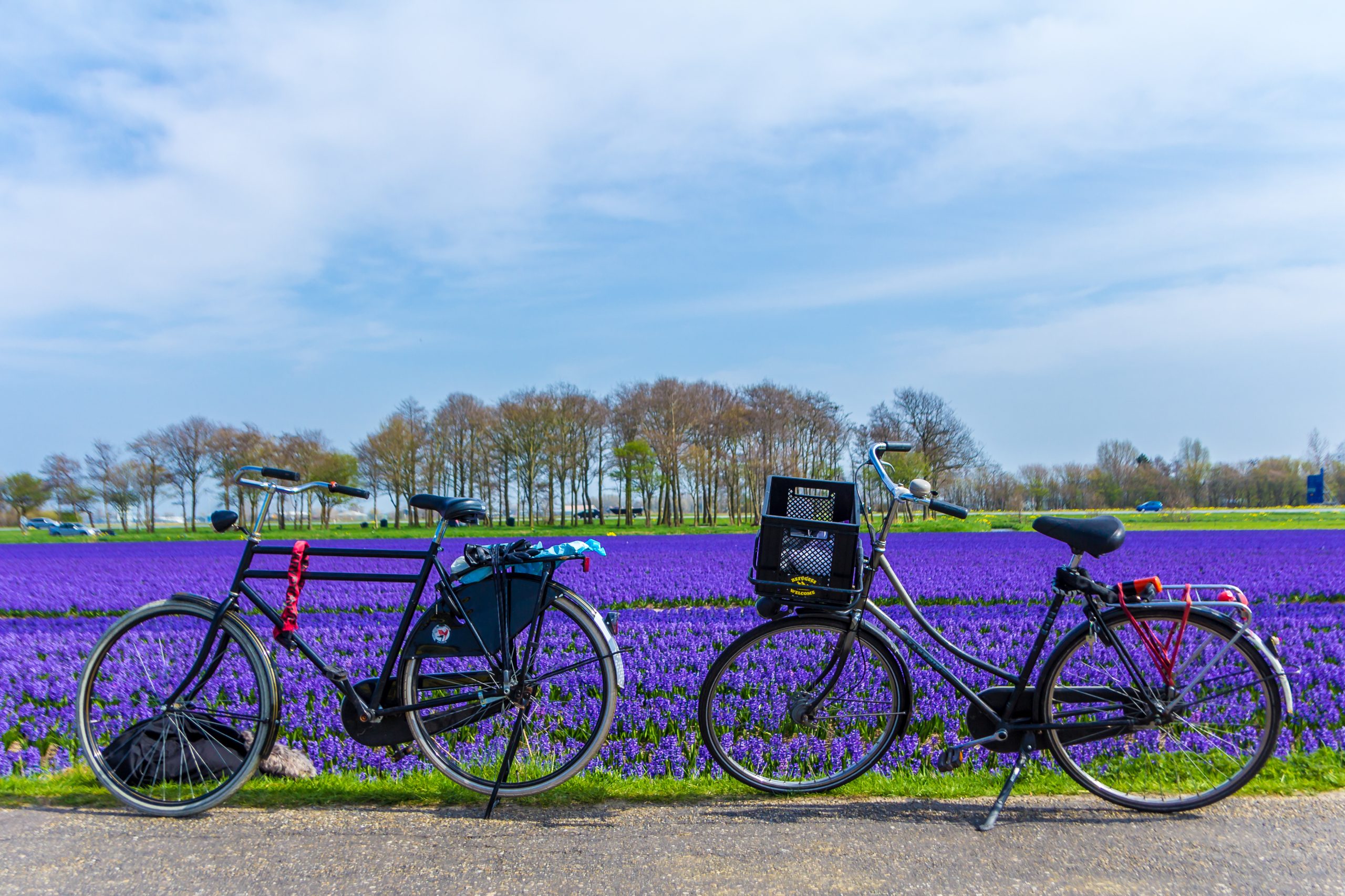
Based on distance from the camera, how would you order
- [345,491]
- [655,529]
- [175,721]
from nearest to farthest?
1. [345,491]
2. [175,721]
3. [655,529]

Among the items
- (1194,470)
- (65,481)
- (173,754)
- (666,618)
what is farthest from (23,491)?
(1194,470)

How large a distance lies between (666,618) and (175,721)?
16.1 feet

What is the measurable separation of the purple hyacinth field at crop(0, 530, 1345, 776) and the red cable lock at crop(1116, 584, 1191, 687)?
0.74m

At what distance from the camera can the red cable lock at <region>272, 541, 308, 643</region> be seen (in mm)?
3244

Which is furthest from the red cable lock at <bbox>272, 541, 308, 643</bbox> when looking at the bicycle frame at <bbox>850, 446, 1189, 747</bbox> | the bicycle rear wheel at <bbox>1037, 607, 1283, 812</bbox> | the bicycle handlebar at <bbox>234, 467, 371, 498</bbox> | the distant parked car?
the distant parked car

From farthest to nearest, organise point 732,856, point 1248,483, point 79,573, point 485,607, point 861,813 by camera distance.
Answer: point 1248,483 < point 79,573 < point 485,607 < point 861,813 < point 732,856

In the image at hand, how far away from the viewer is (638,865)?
263 cm

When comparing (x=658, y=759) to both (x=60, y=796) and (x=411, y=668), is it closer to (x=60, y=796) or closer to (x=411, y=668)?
(x=411, y=668)

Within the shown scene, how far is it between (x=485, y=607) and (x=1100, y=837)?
2.32m

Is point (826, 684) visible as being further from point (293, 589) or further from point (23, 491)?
point (23, 491)

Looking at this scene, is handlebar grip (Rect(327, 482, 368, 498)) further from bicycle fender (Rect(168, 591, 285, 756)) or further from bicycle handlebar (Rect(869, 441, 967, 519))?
bicycle handlebar (Rect(869, 441, 967, 519))

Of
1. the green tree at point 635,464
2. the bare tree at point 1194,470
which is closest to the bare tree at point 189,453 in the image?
the green tree at point 635,464

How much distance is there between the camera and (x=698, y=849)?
274 centimetres

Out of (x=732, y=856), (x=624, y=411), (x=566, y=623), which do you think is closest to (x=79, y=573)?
(x=566, y=623)
